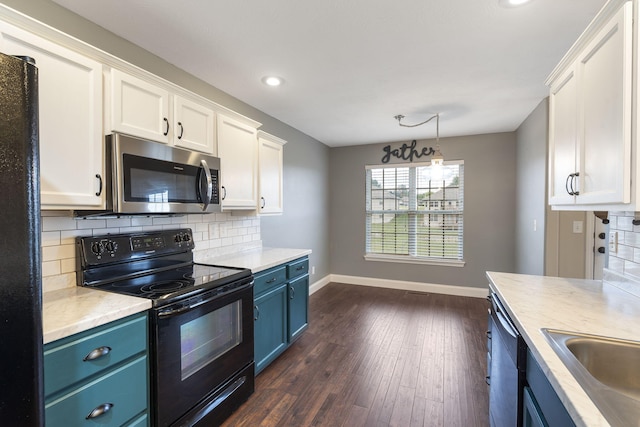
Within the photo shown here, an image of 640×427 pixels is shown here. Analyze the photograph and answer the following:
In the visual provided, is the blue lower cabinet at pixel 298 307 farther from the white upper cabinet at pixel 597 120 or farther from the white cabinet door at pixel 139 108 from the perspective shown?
the white upper cabinet at pixel 597 120

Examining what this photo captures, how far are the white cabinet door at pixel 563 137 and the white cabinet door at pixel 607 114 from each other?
90mm

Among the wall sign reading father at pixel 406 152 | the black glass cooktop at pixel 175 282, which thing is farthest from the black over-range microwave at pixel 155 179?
the wall sign reading father at pixel 406 152

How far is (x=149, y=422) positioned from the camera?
57.1 inches

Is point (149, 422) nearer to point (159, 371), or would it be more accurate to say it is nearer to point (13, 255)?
point (159, 371)

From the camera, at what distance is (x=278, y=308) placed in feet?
8.47

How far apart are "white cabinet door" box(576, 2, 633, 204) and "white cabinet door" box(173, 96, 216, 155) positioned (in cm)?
222

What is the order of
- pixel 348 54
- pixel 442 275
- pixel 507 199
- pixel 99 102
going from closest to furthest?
1. pixel 99 102
2. pixel 348 54
3. pixel 507 199
4. pixel 442 275

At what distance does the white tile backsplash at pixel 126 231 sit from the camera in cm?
159

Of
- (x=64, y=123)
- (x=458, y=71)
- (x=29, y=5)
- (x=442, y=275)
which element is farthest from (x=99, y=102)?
(x=442, y=275)

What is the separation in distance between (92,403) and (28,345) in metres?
0.57

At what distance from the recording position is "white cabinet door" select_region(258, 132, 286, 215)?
2848 mm

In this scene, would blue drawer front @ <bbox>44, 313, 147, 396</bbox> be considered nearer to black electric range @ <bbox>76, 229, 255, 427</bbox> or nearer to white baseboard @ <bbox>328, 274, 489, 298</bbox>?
black electric range @ <bbox>76, 229, 255, 427</bbox>

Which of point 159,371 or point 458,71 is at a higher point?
point 458,71

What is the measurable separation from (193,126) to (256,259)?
3.84ft
